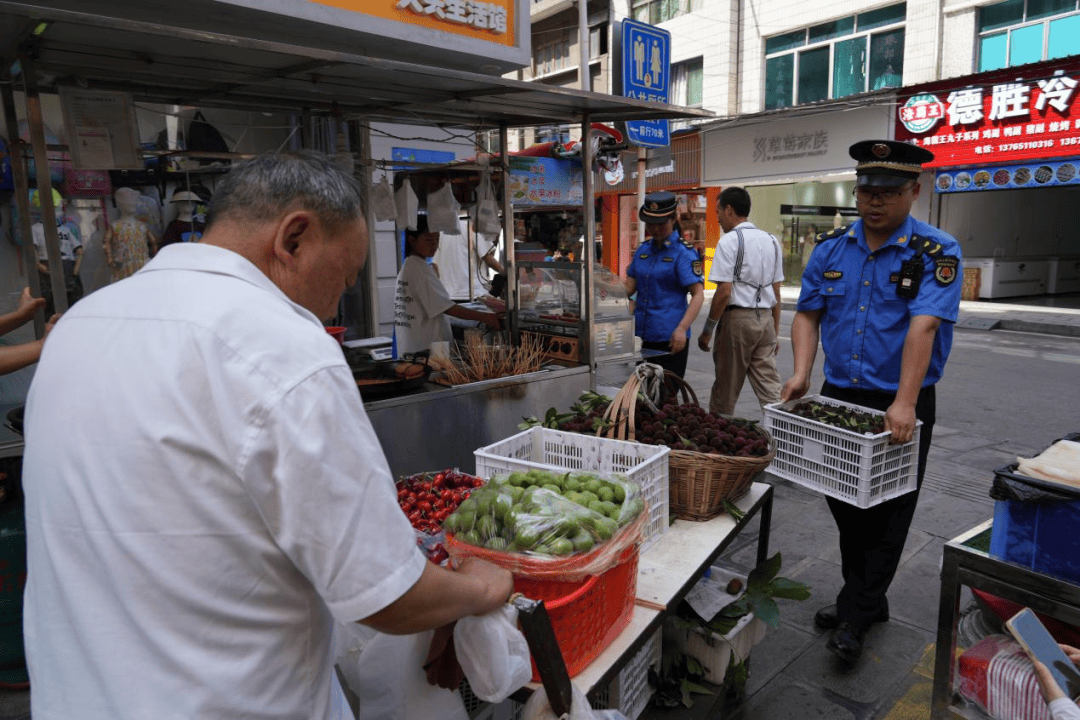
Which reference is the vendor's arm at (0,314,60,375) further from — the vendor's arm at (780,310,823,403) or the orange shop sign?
the orange shop sign

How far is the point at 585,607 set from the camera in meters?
1.81

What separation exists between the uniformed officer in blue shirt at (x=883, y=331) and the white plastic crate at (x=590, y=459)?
3.53 feet

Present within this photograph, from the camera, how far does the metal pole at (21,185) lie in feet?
11.1

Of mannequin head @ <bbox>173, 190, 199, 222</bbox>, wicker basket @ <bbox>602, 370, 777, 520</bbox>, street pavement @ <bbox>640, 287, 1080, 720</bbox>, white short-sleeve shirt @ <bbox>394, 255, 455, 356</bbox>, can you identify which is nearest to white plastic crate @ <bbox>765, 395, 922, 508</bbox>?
wicker basket @ <bbox>602, 370, 777, 520</bbox>

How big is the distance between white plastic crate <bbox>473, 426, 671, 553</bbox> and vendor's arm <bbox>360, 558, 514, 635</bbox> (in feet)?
2.78

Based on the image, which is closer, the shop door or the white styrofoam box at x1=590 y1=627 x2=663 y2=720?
the white styrofoam box at x1=590 y1=627 x2=663 y2=720

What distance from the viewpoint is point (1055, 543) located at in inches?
79.3

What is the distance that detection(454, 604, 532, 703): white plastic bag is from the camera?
58.6 inches

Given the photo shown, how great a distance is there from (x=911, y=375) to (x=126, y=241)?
4949mm

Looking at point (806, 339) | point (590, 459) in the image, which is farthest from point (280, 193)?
point (806, 339)

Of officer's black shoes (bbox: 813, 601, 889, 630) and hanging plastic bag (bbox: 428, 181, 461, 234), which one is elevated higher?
hanging plastic bag (bbox: 428, 181, 461, 234)

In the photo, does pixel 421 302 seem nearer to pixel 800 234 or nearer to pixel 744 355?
pixel 744 355

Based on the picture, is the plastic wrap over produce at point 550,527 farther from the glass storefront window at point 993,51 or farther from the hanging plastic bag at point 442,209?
the glass storefront window at point 993,51

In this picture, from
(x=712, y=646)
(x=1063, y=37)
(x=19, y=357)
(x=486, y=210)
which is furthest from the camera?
(x=1063, y=37)
